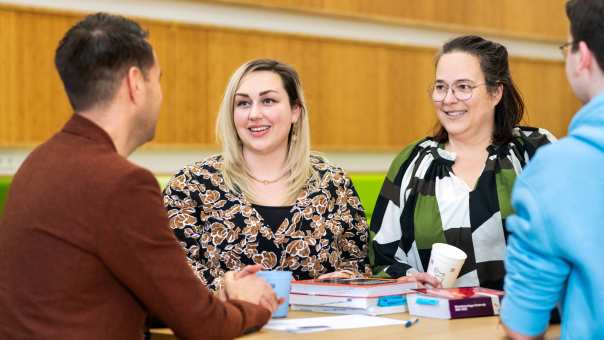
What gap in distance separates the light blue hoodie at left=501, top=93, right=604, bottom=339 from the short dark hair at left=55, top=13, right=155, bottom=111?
0.90m

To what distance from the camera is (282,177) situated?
3.12 metres

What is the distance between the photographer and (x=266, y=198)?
3.04 metres

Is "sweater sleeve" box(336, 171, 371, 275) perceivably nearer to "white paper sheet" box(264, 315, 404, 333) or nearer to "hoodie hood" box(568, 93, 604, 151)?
"white paper sheet" box(264, 315, 404, 333)

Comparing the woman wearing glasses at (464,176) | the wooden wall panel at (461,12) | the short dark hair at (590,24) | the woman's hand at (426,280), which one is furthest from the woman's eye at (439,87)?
the wooden wall panel at (461,12)

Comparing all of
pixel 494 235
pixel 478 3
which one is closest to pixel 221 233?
pixel 494 235

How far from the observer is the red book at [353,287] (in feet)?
7.36

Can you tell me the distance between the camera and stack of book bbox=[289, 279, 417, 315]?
7.34 ft

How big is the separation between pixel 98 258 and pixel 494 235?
1638 mm

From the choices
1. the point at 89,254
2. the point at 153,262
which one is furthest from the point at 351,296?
the point at 89,254

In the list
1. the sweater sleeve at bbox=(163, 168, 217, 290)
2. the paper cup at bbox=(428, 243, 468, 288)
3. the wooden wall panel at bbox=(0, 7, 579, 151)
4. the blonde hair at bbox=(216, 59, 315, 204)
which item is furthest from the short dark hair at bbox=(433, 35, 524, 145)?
the wooden wall panel at bbox=(0, 7, 579, 151)

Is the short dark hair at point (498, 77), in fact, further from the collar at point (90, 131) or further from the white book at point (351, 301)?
the collar at point (90, 131)

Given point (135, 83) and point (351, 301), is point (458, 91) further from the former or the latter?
point (135, 83)

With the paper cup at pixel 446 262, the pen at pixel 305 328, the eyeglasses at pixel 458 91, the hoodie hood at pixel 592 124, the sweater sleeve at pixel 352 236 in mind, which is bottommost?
the sweater sleeve at pixel 352 236

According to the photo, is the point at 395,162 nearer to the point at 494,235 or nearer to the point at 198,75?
the point at 494,235
